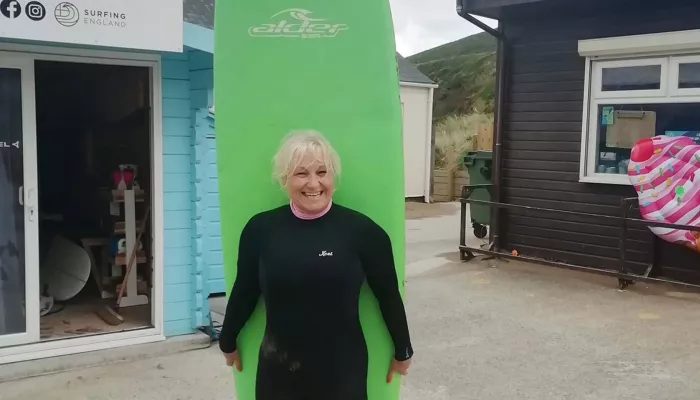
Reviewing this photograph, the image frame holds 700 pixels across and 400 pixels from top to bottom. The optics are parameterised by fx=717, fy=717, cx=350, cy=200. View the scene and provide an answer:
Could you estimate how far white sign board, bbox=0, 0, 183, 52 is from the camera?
3822 mm

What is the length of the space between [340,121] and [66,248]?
3808mm

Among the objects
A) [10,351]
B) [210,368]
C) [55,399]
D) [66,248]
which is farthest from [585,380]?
[66,248]

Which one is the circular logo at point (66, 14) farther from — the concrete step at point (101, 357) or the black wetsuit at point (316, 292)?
the black wetsuit at point (316, 292)

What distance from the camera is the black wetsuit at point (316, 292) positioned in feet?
7.14

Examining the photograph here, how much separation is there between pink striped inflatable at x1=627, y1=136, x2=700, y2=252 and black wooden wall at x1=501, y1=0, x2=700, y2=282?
361 mm

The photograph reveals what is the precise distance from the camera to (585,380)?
4324mm

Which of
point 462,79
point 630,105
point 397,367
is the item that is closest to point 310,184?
point 397,367

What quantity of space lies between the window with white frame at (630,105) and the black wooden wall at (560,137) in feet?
0.45

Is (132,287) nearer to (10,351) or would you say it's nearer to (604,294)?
(10,351)

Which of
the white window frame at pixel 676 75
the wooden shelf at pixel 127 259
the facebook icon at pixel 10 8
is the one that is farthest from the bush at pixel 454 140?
the facebook icon at pixel 10 8

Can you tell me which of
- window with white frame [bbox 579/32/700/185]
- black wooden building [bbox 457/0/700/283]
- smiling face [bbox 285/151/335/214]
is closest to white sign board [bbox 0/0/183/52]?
smiling face [bbox 285/151/335/214]

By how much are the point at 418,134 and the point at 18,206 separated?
10907 mm

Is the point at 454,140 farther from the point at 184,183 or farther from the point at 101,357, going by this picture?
the point at 101,357

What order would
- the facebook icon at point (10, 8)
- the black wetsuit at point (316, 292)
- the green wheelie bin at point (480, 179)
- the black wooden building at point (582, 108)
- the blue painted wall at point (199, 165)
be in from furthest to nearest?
the green wheelie bin at point (480, 179)
the black wooden building at point (582, 108)
the blue painted wall at point (199, 165)
the facebook icon at point (10, 8)
the black wetsuit at point (316, 292)
